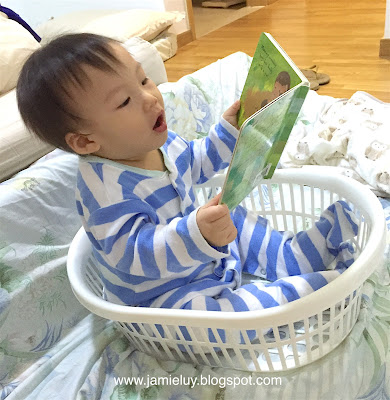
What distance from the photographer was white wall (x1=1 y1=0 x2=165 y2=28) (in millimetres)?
2211

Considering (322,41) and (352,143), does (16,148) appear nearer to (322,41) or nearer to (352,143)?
(352,143)

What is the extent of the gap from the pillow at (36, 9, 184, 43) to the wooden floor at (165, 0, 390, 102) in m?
0.20

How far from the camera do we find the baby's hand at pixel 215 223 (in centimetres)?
55

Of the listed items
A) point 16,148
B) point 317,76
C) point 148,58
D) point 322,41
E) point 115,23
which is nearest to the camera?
point 16,148

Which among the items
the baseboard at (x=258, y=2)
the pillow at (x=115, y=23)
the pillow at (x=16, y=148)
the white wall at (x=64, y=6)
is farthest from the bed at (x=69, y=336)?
the baseboard at (x=258, y=2)

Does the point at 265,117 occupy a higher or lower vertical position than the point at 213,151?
higher

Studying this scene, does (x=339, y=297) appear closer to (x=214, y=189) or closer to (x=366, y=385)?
(x=366, y=385)

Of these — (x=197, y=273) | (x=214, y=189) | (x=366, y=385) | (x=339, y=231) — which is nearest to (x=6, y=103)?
(x=214, y=189)

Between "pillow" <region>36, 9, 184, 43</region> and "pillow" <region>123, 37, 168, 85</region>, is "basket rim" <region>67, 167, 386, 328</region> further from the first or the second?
"pillow" <region>36, 9, 184, 43</region>

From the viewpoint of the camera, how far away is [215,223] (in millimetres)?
556

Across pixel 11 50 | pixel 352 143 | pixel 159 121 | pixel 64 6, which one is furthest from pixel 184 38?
pixel 159 121

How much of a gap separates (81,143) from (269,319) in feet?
1.10

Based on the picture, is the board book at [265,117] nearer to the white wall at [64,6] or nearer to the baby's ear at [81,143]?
the baby's ear at [81,143]

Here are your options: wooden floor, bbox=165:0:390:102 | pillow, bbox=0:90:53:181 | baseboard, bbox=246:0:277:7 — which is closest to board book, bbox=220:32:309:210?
pillow, bbox=0:90:53:181
